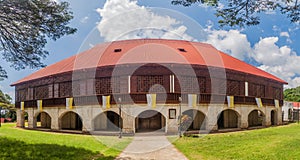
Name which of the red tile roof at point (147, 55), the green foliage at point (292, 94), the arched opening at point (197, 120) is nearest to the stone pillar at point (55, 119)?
the red tile roof at point (147, 55)

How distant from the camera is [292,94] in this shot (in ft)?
205

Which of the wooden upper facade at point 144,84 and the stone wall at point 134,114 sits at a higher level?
the wooden upper facade at point 144,84

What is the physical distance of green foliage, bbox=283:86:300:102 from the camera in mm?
58697

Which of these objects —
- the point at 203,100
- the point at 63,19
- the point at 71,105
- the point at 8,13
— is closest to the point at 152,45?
the point at 203,100

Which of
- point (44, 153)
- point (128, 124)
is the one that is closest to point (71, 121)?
point (128, 124)

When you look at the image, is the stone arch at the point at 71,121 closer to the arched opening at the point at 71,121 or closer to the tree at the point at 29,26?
the arched opening at the point at 71,121

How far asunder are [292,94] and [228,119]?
4770cm

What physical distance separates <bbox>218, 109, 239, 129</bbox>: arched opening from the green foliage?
42.4 metres

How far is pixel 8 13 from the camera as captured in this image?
418 inches

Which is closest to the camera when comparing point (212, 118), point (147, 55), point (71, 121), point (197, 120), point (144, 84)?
point (144, 84)

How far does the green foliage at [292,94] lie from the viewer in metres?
58.7

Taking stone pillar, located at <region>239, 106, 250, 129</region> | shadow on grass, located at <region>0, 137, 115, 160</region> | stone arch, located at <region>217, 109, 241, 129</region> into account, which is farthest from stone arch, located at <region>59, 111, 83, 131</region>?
stone pillar, located at <region>239, 106, 250, 129</region>

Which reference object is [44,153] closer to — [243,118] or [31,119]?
[31,119]

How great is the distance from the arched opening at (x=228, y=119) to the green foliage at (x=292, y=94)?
42.4 metres
